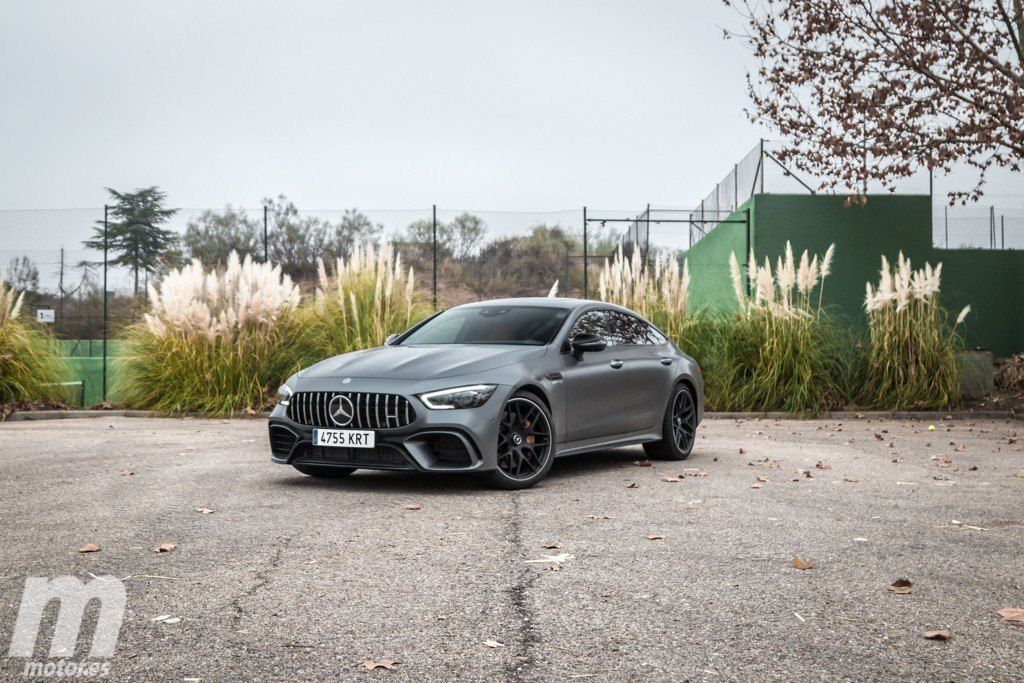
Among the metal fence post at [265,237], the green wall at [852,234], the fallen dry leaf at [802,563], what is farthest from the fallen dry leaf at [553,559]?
the green wall at [852,234]

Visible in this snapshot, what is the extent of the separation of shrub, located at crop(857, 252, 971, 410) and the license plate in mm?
11376

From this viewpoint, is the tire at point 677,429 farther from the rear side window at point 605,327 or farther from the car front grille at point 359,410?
the car front grille at point 359,410

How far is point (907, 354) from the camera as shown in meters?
17.2

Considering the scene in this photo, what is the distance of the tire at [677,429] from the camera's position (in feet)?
33.1

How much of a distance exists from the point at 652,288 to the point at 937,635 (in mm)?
13524

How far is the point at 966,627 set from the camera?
442 cm

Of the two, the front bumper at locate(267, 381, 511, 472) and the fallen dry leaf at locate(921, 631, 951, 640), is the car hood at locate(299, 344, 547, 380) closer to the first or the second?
the front bumper at locate(267, 381, 511, 472)

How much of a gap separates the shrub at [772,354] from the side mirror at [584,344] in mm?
8062

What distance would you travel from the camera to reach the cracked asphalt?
3955mm

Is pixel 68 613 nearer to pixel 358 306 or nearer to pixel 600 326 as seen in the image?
pixel 600 326

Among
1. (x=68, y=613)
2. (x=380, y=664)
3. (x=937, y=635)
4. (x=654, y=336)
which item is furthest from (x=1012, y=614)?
(x=654, y=336)

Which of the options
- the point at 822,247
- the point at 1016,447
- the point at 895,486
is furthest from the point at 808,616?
the point at 822,247

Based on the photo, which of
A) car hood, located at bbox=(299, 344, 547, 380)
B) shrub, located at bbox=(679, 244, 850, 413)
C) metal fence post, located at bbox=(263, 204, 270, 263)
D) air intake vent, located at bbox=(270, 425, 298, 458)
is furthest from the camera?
metal fence post, located at bbox=(263, 204, 270, 263)

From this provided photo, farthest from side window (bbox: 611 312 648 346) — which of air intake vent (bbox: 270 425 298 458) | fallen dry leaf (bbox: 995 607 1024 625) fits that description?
fallen dry leaf (bbox: 995 607 1024 625)
